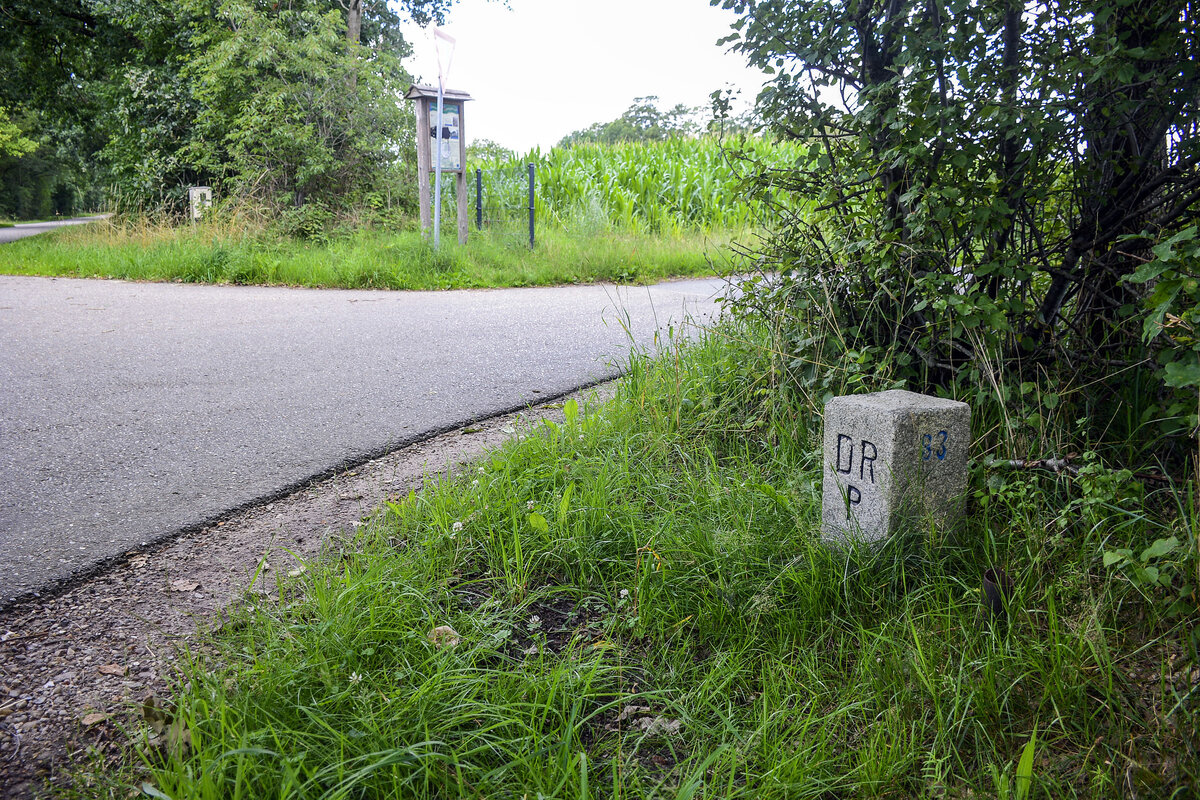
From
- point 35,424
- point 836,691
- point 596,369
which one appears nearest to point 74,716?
→ point 836,691

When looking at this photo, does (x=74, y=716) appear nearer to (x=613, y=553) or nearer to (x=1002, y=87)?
(x=613, y=553)

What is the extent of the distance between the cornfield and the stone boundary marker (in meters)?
12.0

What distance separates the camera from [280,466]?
3.51m

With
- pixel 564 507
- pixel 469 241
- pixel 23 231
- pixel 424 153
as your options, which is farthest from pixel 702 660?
pixel 23 231

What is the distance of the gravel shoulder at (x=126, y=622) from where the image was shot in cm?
184

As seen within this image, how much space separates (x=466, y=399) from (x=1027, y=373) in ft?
9.68

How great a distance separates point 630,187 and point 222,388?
13.5 m

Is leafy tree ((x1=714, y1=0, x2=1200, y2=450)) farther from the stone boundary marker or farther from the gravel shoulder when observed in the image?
the gravel shoulder

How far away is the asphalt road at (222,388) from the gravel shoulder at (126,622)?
0.15 metres

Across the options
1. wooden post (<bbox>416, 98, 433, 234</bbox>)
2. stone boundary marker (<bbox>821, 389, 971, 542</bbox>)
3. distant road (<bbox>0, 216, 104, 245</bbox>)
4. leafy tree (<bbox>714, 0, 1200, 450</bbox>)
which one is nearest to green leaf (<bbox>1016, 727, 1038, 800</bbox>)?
stone boundary marker (<bbox>821, 389, 971, 542</bbox>)

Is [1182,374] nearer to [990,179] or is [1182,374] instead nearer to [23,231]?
[990,179]

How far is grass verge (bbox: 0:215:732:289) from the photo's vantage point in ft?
33.1

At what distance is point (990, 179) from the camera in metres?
2.98

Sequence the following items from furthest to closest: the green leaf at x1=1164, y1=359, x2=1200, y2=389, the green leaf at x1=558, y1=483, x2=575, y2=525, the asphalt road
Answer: the asphalt road < the green leaf at x1=558, y1=483, x2=575, y2=525 < the green leaf at x1=1164, y1=359, x2=1200, y2=389
